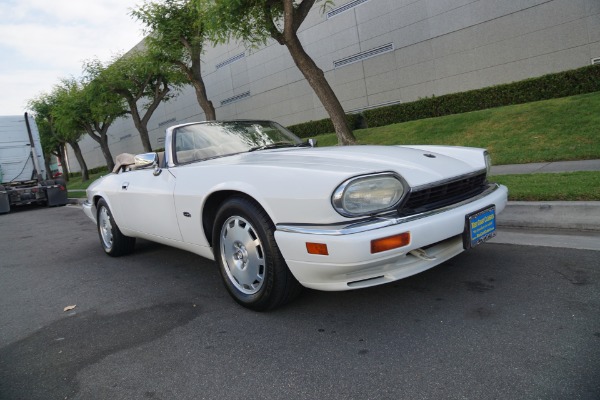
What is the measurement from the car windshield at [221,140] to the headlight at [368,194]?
1.56 metres

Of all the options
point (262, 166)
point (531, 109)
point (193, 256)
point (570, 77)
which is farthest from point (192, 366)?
point (570, 77)

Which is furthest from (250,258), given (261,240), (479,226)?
(479,226)

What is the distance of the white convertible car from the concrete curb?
1.34 metres

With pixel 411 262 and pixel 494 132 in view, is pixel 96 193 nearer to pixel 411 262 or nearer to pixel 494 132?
pixel 411 262

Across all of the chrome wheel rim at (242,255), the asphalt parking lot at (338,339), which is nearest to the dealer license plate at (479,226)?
the asphalt parking lot at (338,339)

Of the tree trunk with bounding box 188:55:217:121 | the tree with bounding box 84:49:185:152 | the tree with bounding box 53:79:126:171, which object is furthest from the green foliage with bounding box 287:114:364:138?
the tree with bounding box 53:79:126:171

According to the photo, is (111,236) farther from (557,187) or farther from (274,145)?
(557,187)

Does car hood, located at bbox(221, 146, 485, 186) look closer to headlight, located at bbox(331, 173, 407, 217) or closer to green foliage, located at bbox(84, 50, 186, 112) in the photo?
headlight, located at bbox(331, 173, 407, 217)

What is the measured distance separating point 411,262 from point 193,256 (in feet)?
9.45

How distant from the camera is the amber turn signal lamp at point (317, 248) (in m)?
2.34

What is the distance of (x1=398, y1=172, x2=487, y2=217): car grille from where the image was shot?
8.32ft

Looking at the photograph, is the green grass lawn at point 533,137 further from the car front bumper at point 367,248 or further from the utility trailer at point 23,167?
the utility trailer at point 23,167

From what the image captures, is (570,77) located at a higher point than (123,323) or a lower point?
higher

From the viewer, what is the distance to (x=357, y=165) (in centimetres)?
258
